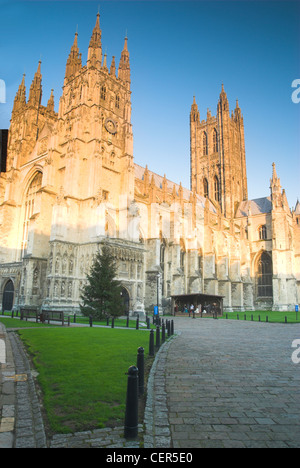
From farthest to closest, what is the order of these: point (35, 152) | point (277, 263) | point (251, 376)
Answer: point (277, 263) → point (35, 152) → point (251, 376)

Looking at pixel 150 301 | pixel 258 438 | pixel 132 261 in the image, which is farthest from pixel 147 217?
pixel 258 438

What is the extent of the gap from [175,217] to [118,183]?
29.3 ft

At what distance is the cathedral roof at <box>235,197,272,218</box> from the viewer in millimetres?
61216

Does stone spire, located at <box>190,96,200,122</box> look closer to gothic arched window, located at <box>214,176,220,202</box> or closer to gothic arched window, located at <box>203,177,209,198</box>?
gothic arched window, located at <box>203,177,209,198</box>

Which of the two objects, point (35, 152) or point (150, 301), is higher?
point (35, 152)

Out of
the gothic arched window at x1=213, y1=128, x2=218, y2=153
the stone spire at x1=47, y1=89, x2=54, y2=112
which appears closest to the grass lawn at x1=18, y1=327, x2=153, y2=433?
the stone spire at x1=47, y1=89, x2=54, y2=112

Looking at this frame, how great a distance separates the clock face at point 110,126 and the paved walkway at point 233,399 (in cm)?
3090

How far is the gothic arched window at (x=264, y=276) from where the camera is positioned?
54572 millimetres

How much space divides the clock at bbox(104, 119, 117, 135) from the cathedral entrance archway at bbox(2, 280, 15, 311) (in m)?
20.0

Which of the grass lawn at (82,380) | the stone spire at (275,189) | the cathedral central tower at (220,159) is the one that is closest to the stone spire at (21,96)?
the cathedral central tower at (220,159)

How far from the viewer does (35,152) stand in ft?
128

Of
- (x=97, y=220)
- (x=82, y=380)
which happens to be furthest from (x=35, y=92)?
(x=82, y=380)

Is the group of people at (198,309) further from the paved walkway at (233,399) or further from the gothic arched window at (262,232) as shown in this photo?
the gothic arched window at (262,232)
